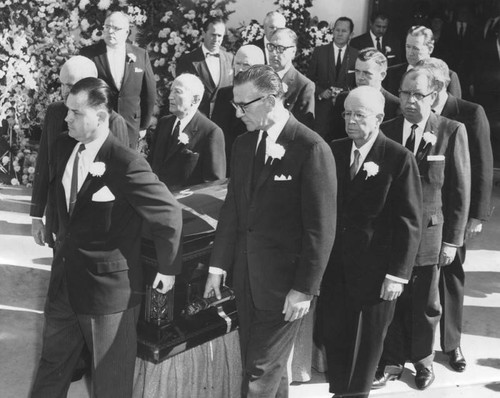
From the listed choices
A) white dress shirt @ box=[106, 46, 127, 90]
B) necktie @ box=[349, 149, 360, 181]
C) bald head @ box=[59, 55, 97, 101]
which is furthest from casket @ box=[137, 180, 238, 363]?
white dress shirt @ box=[106, 46, 127, 90]

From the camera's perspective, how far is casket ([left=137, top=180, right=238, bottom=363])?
3607 mm

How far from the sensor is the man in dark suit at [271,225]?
3322mm

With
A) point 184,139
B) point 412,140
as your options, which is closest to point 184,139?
point 184,139

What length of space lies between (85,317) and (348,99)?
1511mm

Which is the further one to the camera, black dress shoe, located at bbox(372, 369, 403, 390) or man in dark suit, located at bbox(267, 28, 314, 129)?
man in dark suit, located at bbox(267, 28, 314, 129)

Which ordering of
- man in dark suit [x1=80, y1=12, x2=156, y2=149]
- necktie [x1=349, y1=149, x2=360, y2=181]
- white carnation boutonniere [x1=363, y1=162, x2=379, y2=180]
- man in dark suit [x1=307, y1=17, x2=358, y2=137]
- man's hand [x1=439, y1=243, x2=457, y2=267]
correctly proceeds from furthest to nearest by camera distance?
man in dark suit [x1=307, y1=17, x2=358, y2=137], man in dark suit [x1=80, y1=12, x2=156, y2=149], man's hand [x1=439, y1=243, x2=457, y2=267], necktie [x1=349, y1=149, x2=360, y2=181], white carnation boutonniere [x1=363, y1=162, x2=379, y2=180]

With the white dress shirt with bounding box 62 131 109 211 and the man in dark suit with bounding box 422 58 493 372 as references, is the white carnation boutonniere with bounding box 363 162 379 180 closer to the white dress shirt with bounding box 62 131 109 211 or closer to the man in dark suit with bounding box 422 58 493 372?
the man in dark suit with bounding box 422 58 493 372

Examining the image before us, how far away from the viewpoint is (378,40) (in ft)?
28.1

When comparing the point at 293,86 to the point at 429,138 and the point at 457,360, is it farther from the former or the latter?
the point at 457,360

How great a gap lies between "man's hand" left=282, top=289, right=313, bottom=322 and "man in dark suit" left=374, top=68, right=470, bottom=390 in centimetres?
103

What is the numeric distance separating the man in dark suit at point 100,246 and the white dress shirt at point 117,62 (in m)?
3.28

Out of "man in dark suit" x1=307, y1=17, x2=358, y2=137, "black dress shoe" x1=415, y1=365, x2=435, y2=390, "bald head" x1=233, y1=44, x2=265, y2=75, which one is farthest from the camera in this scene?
"man in dark suit" x1=307, y1=17, x2=358, y2=137

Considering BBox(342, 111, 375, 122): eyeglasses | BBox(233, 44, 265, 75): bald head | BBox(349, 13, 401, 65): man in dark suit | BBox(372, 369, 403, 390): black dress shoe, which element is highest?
BBox(349, 13, 401, 65): man in dark suit

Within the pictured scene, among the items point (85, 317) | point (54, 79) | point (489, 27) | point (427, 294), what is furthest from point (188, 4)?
point (85, 317)
